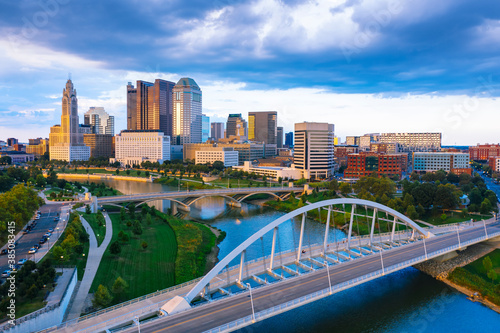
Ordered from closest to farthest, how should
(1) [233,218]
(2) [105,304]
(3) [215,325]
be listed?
(3) [215,325], (2) [105,304], (1) [233,218]

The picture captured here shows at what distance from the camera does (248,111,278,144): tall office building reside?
7092 inches

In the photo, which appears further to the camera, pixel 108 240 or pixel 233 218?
pixel 233 218

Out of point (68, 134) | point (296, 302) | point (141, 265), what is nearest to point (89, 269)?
point (141, 265)

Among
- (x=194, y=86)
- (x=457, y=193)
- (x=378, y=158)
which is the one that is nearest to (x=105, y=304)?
(x=457, y=193)

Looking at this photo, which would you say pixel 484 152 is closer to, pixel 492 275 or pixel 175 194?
pixel 175 194

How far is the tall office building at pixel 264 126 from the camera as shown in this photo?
18012 cm

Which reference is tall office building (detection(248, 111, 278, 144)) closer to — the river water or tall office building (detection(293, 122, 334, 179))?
tall office building (detection(293, 122, 334, 179))

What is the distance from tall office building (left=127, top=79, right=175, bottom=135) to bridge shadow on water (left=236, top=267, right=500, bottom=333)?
15374 cm

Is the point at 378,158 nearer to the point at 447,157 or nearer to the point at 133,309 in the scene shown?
the point at 447,157

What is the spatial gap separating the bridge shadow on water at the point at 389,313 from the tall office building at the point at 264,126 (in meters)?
154

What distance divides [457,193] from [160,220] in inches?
1462

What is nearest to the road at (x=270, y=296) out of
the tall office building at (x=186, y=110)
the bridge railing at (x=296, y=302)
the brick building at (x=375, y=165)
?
the bridge railing at (x=296, y=302)

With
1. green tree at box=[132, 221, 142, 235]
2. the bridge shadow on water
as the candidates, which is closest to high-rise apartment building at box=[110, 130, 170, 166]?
green tree at box=[132, 221, 142, 235]

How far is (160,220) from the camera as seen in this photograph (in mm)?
42438
